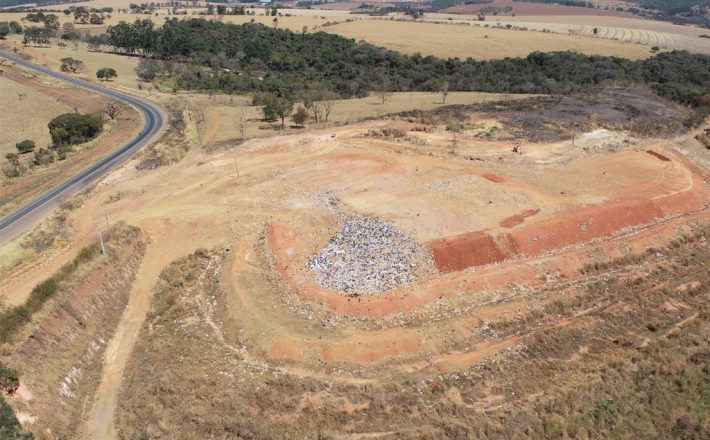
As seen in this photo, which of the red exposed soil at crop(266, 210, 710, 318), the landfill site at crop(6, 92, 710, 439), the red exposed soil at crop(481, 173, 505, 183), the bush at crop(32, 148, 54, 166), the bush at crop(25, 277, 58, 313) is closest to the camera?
the landfill site at crop(6, 92, 710, 439)

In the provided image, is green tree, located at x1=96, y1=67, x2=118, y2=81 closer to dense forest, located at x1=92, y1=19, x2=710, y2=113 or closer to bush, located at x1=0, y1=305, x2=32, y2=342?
dense forest, located at x1=92, y1=19, x2=710, y2=113

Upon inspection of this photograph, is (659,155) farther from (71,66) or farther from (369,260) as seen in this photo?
(71,66)

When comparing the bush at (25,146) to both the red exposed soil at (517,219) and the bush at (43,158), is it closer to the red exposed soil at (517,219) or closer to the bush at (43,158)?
the bush at (43,158)

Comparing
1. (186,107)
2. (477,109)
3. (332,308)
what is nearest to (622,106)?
(477,109)

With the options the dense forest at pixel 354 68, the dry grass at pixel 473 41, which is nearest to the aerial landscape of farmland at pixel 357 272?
the dense forest at pixel 354 68

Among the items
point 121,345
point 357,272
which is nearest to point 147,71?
point 121,345

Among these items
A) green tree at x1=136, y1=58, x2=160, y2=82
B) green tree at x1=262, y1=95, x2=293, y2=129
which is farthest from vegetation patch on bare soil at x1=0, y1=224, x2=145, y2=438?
green tree at x1=136, y1=58, x2=160, y2=82

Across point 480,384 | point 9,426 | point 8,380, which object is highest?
point 8,380
